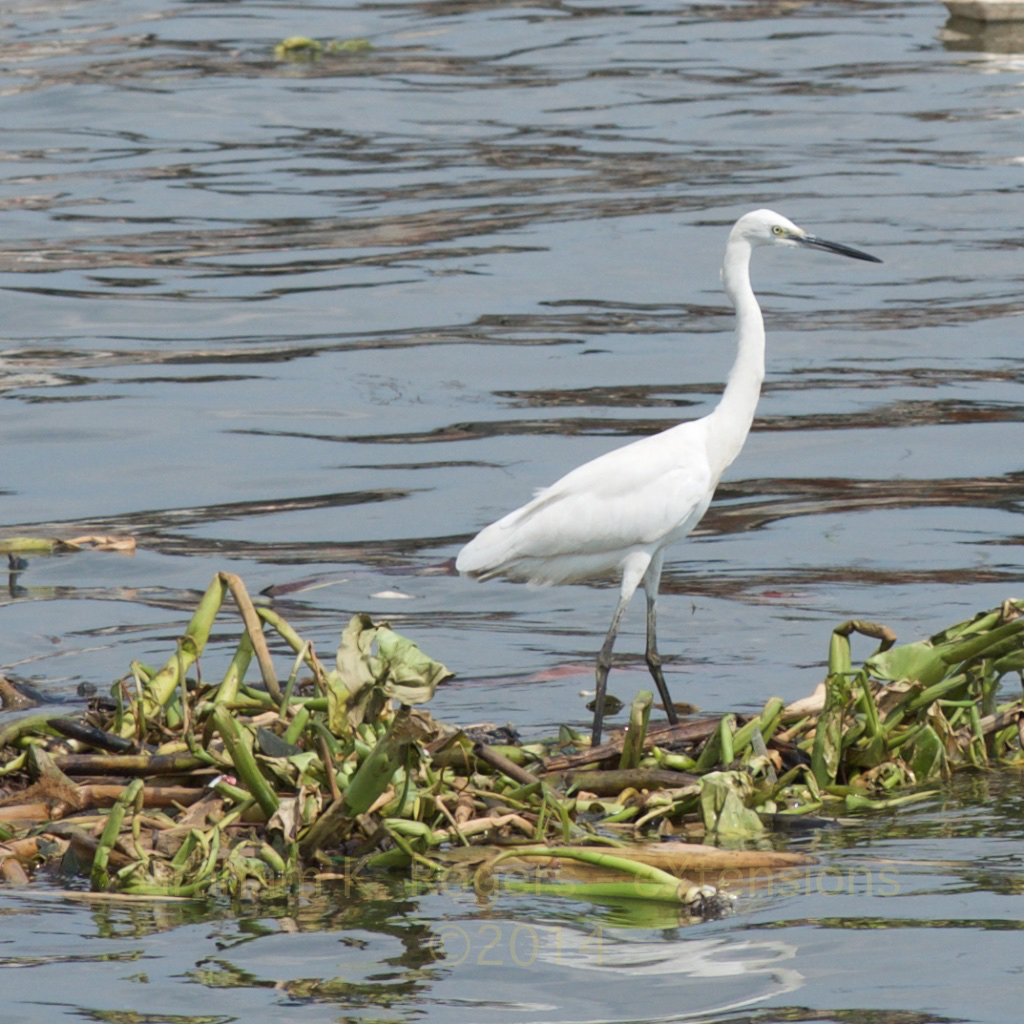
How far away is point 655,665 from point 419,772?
84.0 inches

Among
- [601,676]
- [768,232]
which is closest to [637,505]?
[601,676]

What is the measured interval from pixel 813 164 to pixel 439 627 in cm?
1198

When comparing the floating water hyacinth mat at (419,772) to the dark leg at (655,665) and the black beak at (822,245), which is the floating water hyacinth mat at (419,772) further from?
the black beak at (822,245)

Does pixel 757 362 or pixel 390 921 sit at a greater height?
pixel 757 362

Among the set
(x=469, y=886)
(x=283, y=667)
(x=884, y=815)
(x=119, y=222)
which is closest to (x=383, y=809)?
(x=469, y=886)

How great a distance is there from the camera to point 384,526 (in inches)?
400

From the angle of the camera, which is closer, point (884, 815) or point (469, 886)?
point (469, 886)

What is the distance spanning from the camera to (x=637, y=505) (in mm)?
7312

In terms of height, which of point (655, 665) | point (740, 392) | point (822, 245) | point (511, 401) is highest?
point (822, 245)

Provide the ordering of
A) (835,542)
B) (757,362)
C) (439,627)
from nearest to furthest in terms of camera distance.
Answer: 1. (757,362)
2. (439,627)
3. (835,542)

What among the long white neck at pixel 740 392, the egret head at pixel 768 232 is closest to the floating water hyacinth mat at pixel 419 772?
the long white neck at pixel 740 392

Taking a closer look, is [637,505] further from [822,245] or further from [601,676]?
[822,245]

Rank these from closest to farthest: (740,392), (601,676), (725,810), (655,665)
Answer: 1. (725,810)
2. (601,676)
3. (655,665)
4. (740,392)

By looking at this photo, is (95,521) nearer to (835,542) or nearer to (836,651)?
(835,542)
